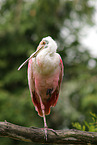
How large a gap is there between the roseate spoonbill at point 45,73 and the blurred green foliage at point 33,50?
2.58 m

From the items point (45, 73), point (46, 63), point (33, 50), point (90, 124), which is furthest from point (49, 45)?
point (33, 50)

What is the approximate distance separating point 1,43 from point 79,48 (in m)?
2.76

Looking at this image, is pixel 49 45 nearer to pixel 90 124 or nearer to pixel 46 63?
pixel 46 63

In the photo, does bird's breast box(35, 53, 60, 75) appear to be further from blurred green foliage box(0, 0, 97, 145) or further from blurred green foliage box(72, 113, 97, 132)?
blurred green foliage box(0, 0, 97, 145)

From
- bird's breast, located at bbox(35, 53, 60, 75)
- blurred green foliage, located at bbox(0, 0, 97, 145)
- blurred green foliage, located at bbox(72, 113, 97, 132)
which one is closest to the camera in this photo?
blurred green foliage, located at bbox(72, 113, 97, 132)

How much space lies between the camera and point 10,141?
7074 mm

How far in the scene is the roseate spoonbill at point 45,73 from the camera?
3.40m

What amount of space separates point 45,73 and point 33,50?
3796 millimetres

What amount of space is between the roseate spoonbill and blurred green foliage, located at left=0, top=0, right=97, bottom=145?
2585mm

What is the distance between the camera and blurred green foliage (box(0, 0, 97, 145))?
667 centimetres

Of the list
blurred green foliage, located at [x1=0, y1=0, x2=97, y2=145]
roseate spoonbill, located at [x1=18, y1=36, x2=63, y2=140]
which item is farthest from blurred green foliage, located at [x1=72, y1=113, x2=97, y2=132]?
blurred green foliage, located at [x1=0, y1=0, x2=97, y2=145]

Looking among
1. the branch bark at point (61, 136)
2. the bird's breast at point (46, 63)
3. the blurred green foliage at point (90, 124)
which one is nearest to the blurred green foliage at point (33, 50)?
the bird's breast at point (46, 63)

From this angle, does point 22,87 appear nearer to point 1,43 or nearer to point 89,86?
point 1,43

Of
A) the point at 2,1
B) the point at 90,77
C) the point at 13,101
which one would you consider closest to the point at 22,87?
the point at 13,101
